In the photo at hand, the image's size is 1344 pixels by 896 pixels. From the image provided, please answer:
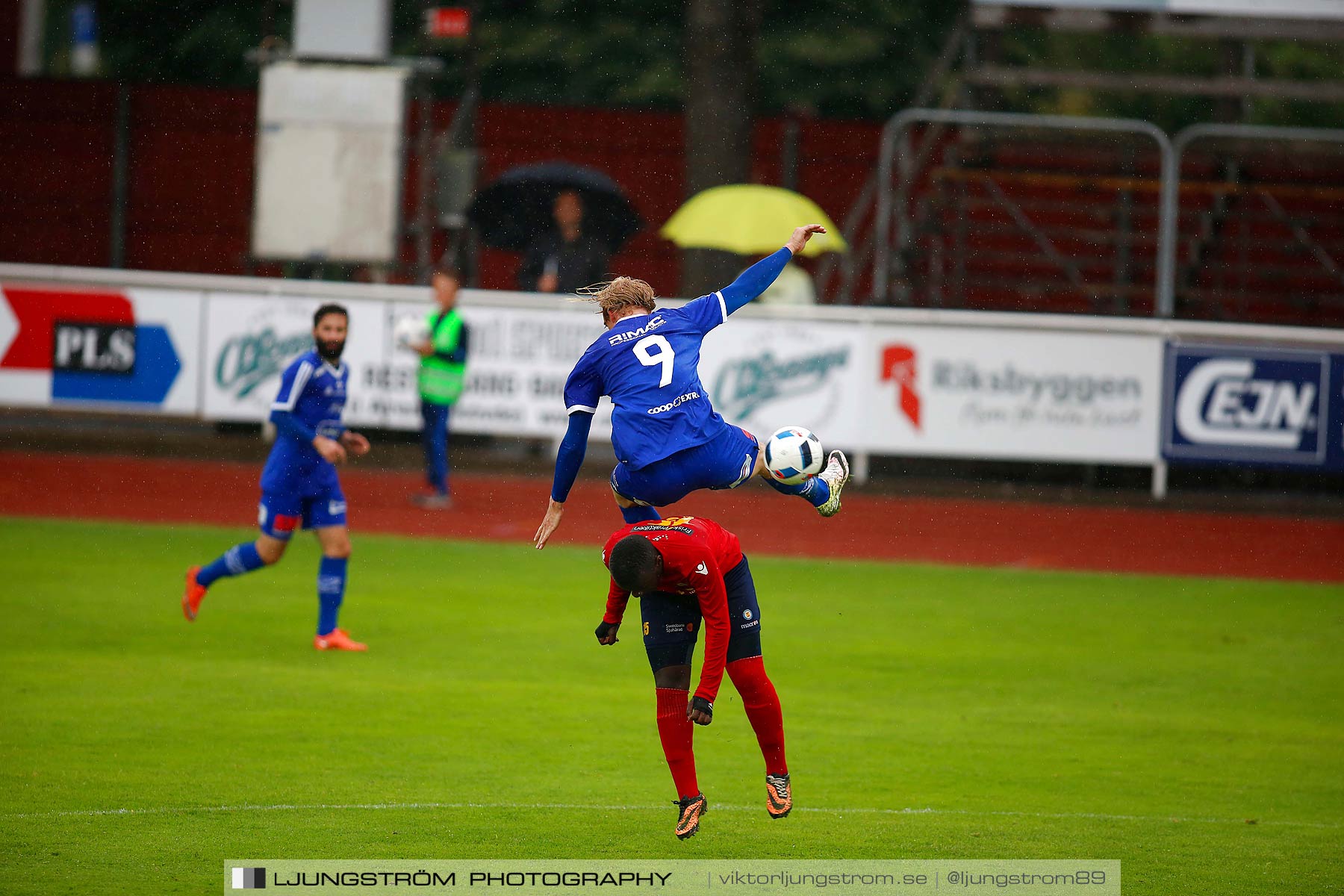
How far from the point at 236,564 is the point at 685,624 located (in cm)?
491

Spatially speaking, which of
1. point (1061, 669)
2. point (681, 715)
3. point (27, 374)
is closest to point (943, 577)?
point (1061, 669)

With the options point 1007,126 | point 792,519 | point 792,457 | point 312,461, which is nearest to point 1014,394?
point 792,519

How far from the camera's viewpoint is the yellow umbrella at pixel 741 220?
2056cm

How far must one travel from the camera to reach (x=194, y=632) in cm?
1173

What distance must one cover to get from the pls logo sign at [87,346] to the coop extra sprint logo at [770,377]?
6596 millimetres

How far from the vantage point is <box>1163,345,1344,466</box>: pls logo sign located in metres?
18.6

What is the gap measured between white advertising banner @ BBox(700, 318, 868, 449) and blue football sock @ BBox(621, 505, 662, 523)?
442 inches

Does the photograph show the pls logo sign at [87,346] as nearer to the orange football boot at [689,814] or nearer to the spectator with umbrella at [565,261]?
the spectator with umbrella at [565,261]

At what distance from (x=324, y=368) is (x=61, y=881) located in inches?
190

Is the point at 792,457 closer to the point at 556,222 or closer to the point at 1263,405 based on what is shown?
the point at 1263,405

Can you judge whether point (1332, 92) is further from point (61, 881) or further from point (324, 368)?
point (61, 881)

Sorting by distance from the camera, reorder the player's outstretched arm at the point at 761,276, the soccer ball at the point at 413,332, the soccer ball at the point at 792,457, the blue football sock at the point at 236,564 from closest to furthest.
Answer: the player's outstretched arm at the point at 761,276 < the soccer ball at the point at 792,457 < the blue football sock at the point at 236,564 < the soccer ball at the point at 413,332

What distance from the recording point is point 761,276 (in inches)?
298

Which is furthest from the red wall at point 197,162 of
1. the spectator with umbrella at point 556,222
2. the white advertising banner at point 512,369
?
the white advertising banner at point 512,369
